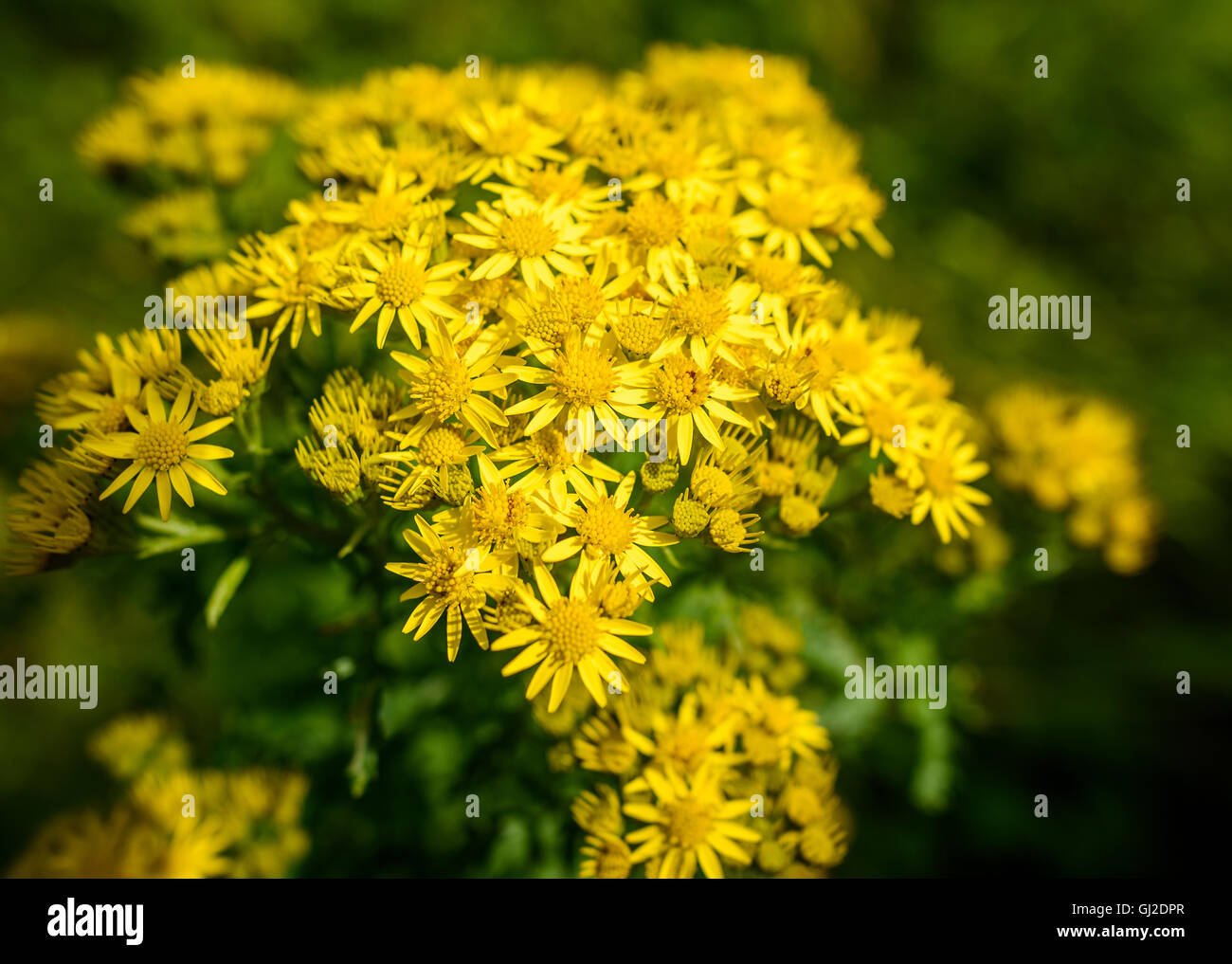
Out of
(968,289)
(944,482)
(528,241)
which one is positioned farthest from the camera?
(968,289)

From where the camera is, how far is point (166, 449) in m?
2.05

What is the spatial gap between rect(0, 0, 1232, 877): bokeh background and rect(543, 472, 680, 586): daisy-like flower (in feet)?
5.79

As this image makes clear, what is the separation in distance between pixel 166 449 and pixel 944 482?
2.18 m

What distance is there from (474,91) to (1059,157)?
398 centimetres

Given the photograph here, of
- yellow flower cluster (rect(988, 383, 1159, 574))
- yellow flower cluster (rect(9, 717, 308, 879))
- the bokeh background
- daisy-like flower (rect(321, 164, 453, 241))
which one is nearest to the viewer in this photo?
daisy-like flower (rect(321, 164, 453, 241))

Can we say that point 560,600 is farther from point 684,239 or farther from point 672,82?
point 672,82

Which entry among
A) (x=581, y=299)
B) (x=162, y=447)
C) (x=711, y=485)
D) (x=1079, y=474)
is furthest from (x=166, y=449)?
(x=1079, y=474)

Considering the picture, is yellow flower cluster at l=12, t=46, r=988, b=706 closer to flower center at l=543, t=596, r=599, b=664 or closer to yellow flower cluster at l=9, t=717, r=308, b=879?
flower center at l=543, t=596, r=599, b=664

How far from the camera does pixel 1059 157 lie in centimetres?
499

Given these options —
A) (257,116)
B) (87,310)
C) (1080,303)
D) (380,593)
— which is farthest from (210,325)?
(1080,303)

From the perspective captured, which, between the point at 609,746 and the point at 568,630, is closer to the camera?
the point at 568,630

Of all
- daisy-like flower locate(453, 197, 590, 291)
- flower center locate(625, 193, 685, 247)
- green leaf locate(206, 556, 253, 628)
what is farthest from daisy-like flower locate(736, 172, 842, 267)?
green leaf locate(206, 556, 253, 628)

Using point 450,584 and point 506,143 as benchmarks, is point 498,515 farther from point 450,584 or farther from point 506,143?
point 506,143

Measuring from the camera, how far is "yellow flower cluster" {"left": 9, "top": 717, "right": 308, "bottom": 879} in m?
2.73
